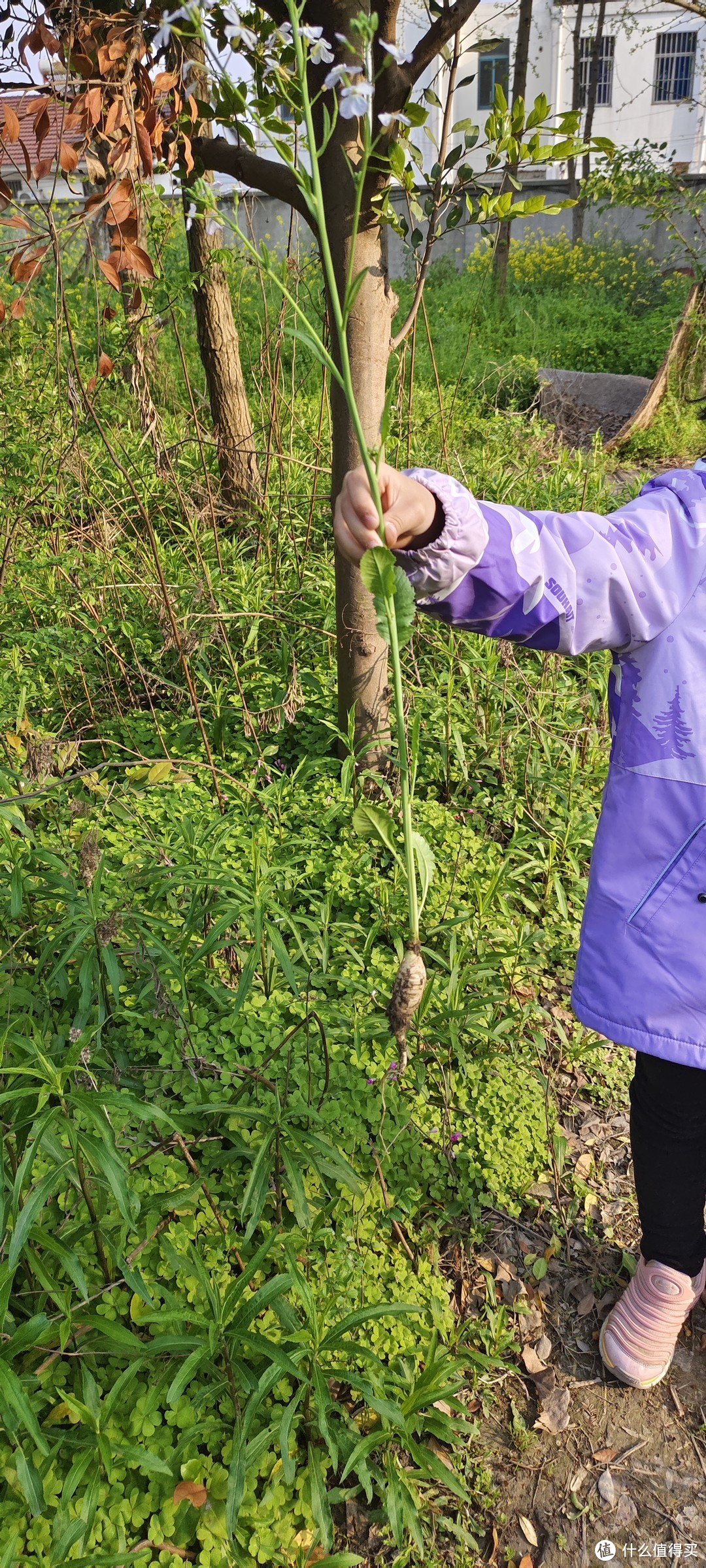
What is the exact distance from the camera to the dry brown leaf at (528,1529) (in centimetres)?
147

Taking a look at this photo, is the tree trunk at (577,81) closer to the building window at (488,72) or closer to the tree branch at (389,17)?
the building window at (488,72)

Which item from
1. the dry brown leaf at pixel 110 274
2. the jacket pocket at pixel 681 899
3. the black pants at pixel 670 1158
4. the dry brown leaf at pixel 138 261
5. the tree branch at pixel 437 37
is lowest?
the black pants at pixel 670 1158

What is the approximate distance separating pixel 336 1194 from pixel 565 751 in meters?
1.68

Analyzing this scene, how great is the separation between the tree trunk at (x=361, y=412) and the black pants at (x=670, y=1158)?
125 centimetres

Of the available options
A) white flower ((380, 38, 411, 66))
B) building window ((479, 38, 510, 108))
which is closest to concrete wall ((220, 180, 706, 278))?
building window ((479, 38, 510, 108))

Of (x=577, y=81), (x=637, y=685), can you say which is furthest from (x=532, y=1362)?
(x=577, y=81)

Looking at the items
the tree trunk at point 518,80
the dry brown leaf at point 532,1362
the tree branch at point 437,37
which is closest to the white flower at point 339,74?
the tree branch at point 437,37

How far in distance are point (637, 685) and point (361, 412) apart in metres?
1.26

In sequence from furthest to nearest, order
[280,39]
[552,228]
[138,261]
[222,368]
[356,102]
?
1. [552,228]
2. [222,368]
3. [138,261]
4. [280,39]
5. [356,102]

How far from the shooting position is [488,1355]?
65.4 inches

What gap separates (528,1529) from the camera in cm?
148

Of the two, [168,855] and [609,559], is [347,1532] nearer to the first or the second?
[168,855]

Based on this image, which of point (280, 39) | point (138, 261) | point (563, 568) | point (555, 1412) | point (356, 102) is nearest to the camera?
point (356, 102)

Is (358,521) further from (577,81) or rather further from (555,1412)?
(577,81)
